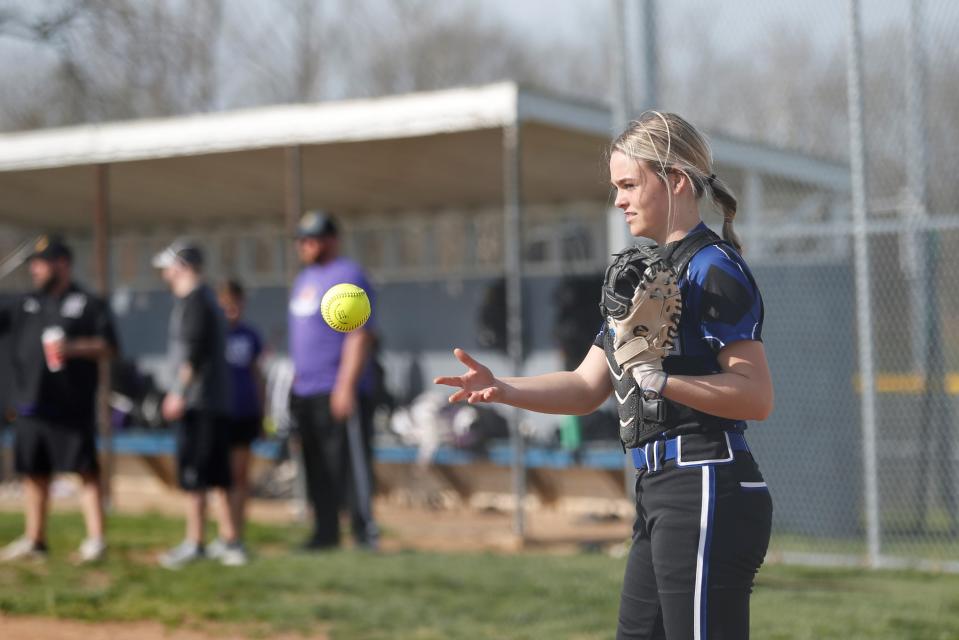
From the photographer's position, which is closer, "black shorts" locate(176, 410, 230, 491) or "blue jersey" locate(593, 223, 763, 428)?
"blue jersey" locate(593, 223, 763, 428)

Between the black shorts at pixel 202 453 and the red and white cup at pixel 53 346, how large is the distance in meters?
0.91

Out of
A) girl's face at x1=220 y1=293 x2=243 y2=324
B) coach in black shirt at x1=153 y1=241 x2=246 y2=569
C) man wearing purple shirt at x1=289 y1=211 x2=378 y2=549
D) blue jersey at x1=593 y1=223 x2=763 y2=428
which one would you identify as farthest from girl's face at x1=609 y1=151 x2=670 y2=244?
girl's face at x1=220 y1=293 x2=243 y2=324

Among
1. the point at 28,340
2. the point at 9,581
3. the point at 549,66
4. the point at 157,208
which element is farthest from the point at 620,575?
the point at 549,66

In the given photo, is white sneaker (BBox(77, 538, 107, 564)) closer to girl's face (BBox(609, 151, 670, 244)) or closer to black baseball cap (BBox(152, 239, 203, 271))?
black baseball cap (BBox(152, 239, 203, 271))

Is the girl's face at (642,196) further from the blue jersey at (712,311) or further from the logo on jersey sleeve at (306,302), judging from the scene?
the logo on jersey sleeve at (306,302)

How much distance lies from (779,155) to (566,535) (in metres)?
3.46

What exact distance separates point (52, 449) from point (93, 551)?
2.43ft

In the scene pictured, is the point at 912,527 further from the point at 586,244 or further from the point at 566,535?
the point at 586,244

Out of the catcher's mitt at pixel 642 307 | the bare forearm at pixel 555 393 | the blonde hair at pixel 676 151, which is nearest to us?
the catcher's mitt at pixel 642 307

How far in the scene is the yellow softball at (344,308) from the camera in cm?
386

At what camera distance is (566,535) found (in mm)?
10266

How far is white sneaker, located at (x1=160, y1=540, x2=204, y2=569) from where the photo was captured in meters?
8.28

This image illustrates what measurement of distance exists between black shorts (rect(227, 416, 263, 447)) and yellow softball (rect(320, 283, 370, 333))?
5.29 metres

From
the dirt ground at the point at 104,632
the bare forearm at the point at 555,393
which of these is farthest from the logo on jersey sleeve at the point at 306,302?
the bare forearm at the point at 555,393
